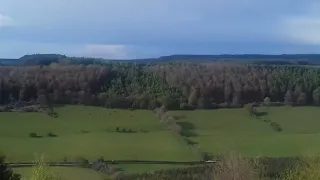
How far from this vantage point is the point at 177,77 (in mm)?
104375

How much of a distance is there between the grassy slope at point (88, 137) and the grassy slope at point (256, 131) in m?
4.45

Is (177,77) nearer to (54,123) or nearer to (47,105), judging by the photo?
(47,105)

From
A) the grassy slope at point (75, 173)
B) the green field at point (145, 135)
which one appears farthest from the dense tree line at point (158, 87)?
the grassy slope at point (75, 173)

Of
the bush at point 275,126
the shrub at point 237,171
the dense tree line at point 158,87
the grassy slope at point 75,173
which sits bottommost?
the bush at point 275,126

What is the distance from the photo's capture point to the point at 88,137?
5600cm

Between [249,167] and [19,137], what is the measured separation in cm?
3647

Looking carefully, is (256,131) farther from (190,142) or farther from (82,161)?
(82,161)

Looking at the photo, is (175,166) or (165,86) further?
(165,86)

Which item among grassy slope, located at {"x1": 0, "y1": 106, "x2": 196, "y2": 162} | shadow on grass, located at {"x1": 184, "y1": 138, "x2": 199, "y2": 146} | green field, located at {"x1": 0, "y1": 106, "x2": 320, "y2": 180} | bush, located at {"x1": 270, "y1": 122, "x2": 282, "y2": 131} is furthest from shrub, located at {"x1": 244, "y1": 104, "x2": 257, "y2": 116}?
shadow on grass, located at {"x1": 184, "y1": 138, "x2": 199, "y2": 146}

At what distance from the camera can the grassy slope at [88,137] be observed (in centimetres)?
4853

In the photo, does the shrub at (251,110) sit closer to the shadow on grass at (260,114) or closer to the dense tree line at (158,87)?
the shadow on grass at (260,114)

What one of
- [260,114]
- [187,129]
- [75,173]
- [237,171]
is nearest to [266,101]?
[260,114]

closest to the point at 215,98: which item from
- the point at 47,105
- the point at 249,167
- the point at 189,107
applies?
the point at 189,107

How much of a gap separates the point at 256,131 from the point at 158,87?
3473cm
